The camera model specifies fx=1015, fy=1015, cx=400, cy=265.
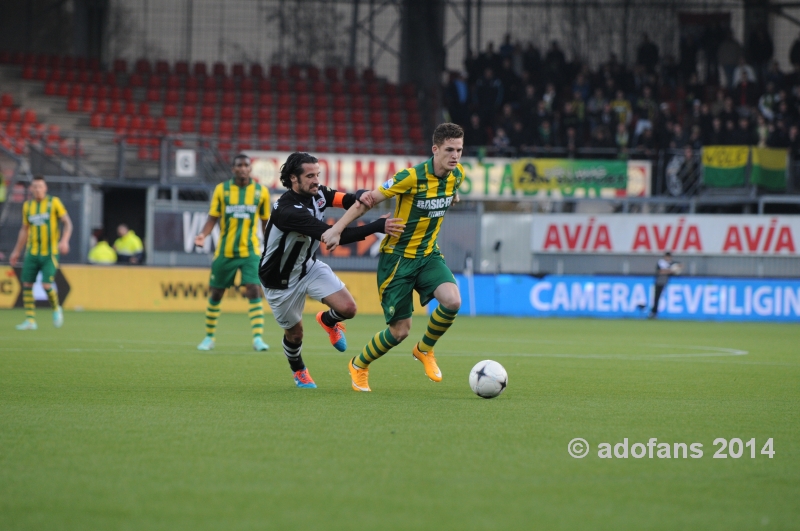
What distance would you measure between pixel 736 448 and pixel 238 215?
7893mm

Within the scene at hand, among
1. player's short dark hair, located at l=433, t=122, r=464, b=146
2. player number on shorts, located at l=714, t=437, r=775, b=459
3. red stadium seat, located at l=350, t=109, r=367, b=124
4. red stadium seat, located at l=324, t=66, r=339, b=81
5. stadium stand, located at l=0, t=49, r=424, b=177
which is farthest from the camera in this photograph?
red stadium seat, located at l=324, t=66, r=339, b=81

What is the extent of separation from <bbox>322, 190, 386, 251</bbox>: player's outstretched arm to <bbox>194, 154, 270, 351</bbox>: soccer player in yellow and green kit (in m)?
4.68

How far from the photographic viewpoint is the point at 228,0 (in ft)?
115

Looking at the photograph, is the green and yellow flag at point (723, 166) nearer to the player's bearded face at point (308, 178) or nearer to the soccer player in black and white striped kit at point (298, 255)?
the soccer player in black and white striped kit at point (298, 255)

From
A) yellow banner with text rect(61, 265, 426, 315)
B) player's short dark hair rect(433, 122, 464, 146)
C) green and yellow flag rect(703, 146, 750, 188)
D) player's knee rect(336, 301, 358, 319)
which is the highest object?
green and yellow flag rect(703, 146, 750, 188)

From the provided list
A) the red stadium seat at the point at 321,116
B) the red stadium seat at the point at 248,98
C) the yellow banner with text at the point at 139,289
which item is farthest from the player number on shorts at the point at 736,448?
the red stadium seat at the point at 248,98

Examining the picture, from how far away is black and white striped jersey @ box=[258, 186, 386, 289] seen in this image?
25.6 feet

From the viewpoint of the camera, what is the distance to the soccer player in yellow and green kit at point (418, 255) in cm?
773

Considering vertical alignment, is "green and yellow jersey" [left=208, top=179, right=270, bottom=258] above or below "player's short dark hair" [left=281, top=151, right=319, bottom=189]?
below

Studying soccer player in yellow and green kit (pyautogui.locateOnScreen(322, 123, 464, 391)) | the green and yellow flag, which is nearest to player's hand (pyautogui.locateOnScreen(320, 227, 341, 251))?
soccer player in yellow and green kit (pyautogui.locateOnScreen(322, 123, 464, 391))

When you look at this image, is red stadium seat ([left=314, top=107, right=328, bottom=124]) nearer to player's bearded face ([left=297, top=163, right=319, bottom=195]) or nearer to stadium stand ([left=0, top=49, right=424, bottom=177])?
stadium stand ([left=0, top=49, right=424, bottom=177])

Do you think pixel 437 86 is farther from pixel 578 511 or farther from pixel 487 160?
pixel 578 511

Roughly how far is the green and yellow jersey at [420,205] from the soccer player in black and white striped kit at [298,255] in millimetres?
444

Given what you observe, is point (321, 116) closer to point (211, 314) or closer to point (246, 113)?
point (246, 113)
